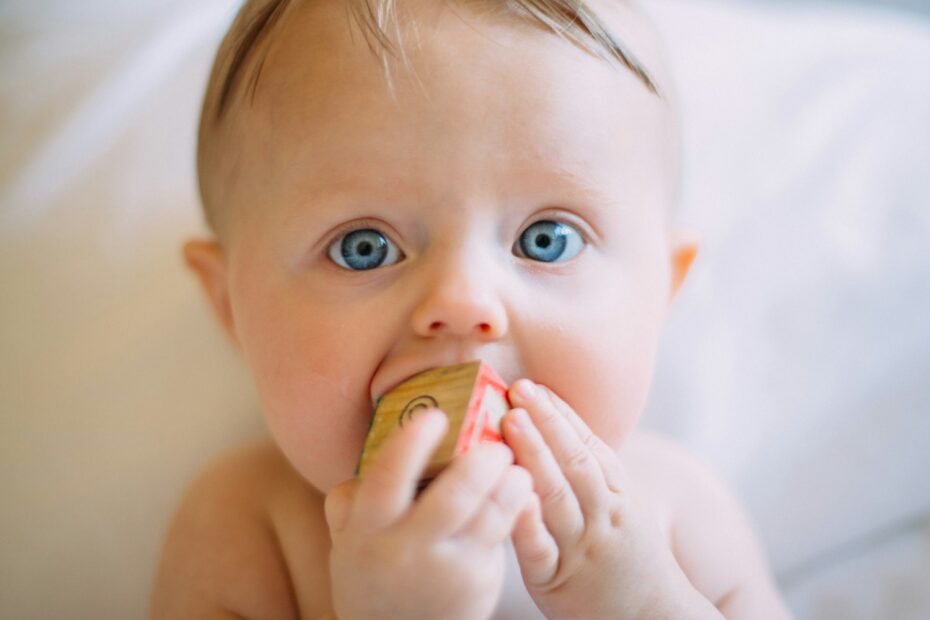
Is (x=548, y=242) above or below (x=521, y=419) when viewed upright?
above

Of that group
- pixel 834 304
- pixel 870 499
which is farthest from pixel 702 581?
pixel 834 304

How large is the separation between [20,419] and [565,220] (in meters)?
0.85

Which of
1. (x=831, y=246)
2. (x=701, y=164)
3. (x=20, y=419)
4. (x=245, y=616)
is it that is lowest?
(x=245, y=616)

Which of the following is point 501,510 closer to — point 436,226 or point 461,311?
point 461,311

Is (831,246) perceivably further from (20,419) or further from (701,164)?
(20,419)

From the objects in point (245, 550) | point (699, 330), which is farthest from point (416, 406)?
point (699, 330)

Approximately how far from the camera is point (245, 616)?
1149 mm

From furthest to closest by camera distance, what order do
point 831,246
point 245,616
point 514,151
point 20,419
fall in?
1. point 831,246
2. point 20,419
3. point 245,616
4. point 514,151

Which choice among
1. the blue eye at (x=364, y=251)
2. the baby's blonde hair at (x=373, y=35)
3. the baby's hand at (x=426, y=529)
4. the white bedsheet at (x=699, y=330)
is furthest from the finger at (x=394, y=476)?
the white bedsheet at (x=699, y=330)

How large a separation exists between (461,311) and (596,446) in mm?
183

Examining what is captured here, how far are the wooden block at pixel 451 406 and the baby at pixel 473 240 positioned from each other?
0.07ft

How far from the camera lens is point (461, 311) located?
2.72 ft

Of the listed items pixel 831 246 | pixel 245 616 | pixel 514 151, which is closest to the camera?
pixel 514 151

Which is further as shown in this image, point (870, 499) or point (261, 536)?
point (870, 499)
